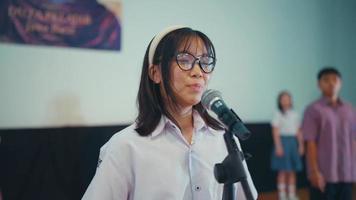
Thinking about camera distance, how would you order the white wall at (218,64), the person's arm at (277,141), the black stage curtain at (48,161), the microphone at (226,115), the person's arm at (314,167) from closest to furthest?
the microphone at (226,115), the person's arm at (314,167), the black stage curtain at (48,161), the white wall at (218,64), the person's arm at (277,141)

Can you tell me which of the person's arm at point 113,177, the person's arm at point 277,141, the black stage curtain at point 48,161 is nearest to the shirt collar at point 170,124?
the person's arm at point 113,177

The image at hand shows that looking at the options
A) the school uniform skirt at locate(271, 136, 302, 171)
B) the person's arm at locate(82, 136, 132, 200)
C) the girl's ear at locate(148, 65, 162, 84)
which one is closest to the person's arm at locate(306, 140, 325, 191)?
the school uniform skirt at locate(271, 136, 302, 171)

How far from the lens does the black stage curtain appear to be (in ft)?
11.3

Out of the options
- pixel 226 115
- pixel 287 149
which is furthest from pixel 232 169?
pixel 287 149

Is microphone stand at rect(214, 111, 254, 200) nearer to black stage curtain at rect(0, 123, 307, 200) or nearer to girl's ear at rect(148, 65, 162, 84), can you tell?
girl's ear at rect(148, 65, 162, 84)

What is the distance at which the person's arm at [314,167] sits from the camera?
287 centimetres

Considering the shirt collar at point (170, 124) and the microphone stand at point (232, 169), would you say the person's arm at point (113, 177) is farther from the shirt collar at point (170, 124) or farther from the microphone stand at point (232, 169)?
the microphone stand at point (232, 169)

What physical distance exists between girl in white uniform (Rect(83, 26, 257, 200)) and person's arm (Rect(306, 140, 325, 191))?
1858 millimetres

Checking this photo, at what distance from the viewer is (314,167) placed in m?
2.92

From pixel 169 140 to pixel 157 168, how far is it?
11 cm

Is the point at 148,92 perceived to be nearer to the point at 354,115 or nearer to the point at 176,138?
the point at 176,138

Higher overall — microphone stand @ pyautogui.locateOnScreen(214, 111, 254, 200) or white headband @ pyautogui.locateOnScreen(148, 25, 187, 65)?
white headband @ pyautogui.locateOnScreen(148, 25, 187, 65)

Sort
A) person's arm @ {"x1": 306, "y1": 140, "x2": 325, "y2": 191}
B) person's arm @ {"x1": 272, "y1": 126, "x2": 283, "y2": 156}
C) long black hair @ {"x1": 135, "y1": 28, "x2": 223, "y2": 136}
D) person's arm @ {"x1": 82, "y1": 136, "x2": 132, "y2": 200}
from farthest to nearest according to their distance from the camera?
person's arm @ {"x1": 272, "y1": 126, "x2": 283, "y2": 156}, person's arm @ {"x1": 306, "y1": 140, "x2": 325, "y2": 191}, long black hair @ {"x1": 135, "y1": 28, "x2": 223, "y2": 136}, person's arm @ {"x1": 82, "y1": 136, "x2": 132, "y2": 200}

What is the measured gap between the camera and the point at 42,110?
12.0 ft
